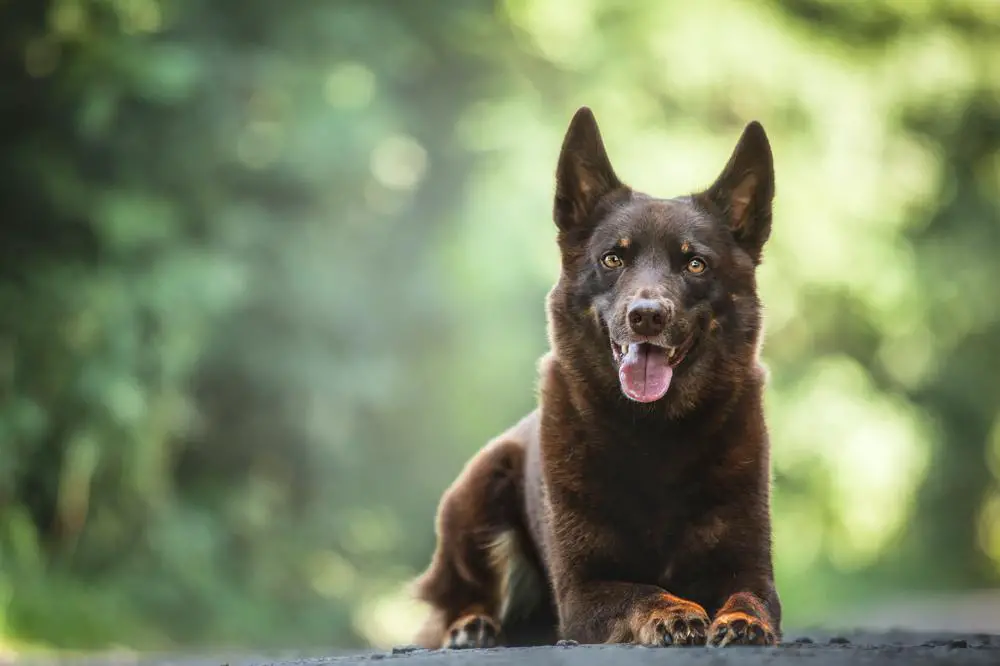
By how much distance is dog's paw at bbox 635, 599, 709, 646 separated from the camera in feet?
15.3

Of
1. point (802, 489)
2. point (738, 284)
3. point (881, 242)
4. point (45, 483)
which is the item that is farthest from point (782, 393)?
point (738, 284)

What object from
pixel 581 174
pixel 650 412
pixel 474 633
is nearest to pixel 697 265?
pixel 650 412

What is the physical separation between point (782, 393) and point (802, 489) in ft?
3.99

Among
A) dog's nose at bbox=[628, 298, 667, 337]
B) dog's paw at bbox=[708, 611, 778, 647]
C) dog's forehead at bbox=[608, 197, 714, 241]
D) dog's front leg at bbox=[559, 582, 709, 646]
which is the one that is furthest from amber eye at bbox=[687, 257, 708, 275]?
dog's paw at bbox=[708, 611, 778, 647]

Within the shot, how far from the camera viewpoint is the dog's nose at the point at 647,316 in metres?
4.95

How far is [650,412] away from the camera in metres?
5.49

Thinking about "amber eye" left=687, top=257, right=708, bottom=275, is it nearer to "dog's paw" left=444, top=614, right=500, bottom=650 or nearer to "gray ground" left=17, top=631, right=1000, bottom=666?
"gray ground" left=17, top=631, right=1000, bottom=666

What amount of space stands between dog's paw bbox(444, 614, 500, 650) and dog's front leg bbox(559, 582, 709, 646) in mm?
708

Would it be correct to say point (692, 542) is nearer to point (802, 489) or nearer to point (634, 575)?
point (634, 575)

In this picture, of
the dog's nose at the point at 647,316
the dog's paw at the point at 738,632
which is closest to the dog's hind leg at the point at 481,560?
the dog's nose at the point at 647,316

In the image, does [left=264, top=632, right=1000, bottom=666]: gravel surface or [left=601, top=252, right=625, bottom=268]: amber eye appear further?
[left=601, top=252, right=625, bottom=268]: amber eye

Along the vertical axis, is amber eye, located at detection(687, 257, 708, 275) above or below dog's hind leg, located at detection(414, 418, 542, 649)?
above

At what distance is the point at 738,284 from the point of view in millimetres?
5410

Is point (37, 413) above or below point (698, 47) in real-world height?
below
